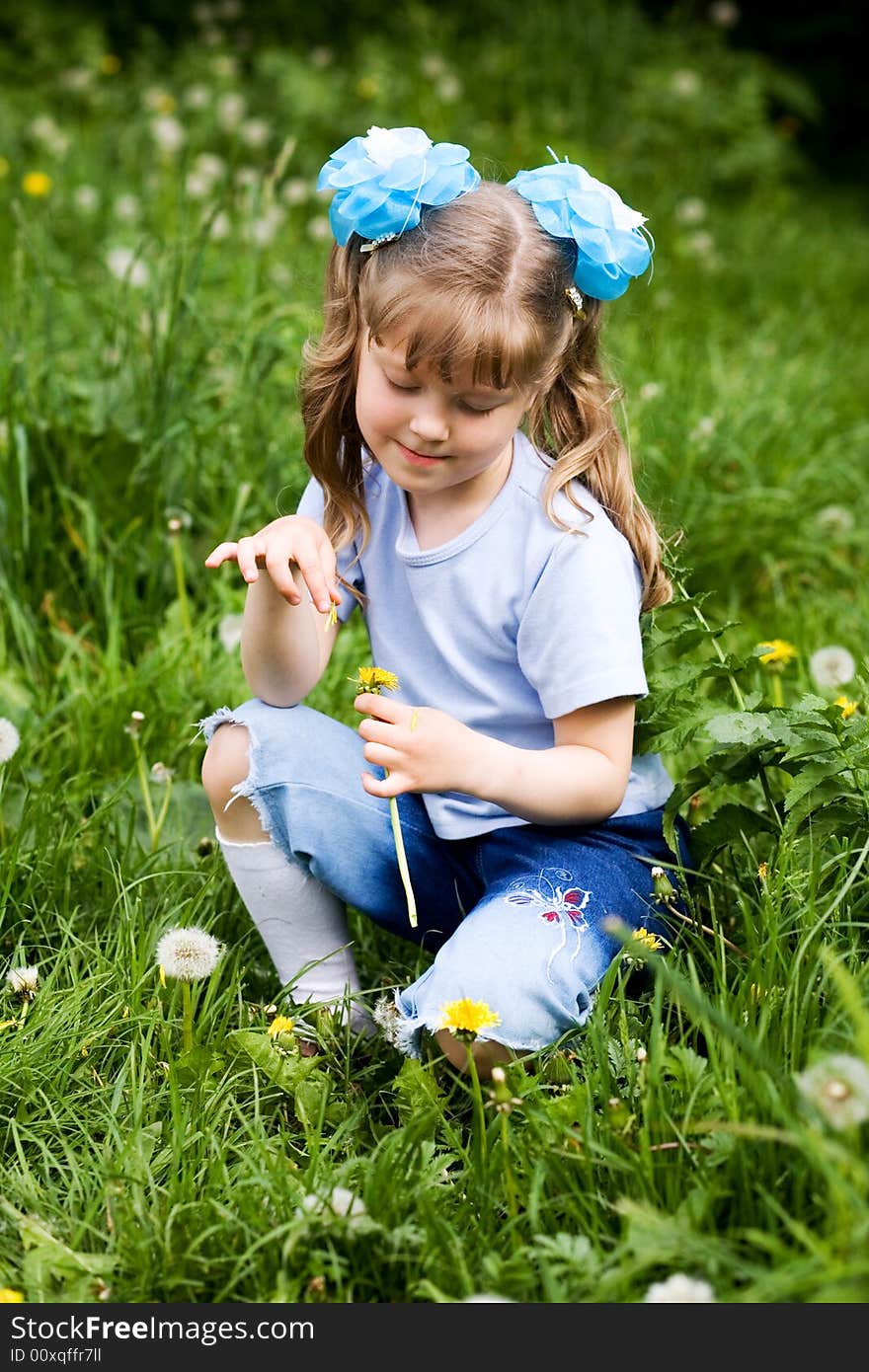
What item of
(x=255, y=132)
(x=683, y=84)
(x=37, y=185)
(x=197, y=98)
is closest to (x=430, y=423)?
(x=37, y=185)

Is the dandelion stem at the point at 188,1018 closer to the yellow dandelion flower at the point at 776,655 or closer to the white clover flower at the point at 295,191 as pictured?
the yellow dandelion flower at the point at 776,655

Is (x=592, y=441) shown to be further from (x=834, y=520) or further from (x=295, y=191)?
(x=295, y=191)

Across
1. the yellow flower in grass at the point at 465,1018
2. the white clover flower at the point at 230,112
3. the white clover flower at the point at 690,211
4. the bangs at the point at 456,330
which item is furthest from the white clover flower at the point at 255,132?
the yellow flower in grass at the point at 465,1018

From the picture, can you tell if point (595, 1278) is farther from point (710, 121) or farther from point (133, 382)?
point (710, 121)

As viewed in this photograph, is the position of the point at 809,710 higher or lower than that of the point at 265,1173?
higher

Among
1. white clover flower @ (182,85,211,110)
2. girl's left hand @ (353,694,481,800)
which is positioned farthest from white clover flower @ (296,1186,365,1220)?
white clover flower @ (182,85,211,110)

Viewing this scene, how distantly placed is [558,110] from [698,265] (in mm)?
1050

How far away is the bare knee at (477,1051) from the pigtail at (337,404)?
24.1 inches

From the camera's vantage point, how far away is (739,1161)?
1.31 meters

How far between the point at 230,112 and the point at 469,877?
345 centimetres

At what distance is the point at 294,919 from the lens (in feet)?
6.07

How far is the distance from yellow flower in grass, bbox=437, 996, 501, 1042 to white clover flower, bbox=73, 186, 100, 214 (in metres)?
3.11

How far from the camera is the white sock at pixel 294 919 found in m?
1.85

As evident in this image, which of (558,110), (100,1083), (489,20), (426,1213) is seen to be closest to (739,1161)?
(426,1213)
